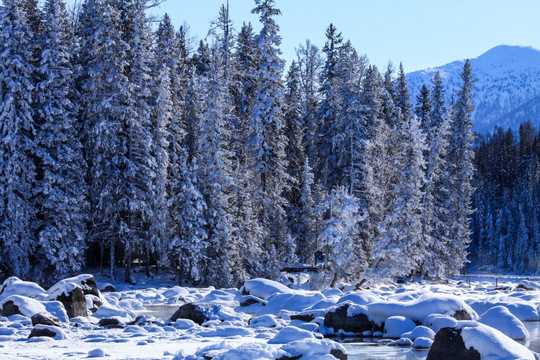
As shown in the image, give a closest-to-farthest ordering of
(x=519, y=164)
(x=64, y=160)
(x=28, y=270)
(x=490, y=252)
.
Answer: (x=28, y=270), (x=64, y=160), (x=490, y=252), (x=519, y=164)

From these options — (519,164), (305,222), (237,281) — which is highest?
(519,164)

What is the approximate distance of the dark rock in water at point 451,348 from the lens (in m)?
10.9

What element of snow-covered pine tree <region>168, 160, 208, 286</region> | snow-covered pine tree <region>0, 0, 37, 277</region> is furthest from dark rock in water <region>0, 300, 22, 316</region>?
snow-covered pine tree <region>168, 160, 208, 286</region>

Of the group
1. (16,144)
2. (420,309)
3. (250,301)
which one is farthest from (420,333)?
(16,144)

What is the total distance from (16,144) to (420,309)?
23304mm

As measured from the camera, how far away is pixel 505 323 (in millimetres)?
15344

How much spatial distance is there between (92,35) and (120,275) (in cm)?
1405

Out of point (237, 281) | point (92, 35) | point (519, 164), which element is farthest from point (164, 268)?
point (519, 164)

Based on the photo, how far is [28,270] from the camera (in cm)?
3105

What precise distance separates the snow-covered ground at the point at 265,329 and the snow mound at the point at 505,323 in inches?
1.0

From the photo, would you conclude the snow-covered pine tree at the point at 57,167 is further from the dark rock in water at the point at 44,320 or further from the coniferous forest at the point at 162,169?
the dark rock in water at the point at 44,320

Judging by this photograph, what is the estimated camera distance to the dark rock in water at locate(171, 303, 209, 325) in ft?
55.1

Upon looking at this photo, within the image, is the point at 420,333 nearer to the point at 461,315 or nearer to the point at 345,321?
the point at 345,321

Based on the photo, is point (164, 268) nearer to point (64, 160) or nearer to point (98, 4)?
point (64, 160)
